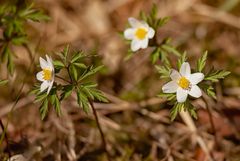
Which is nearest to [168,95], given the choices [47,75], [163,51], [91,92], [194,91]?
[194,91]

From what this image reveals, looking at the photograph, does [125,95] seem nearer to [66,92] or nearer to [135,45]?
[135,45]

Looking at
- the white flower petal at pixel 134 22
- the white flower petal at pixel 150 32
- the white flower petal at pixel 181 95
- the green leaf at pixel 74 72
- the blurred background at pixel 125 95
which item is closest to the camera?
the white flower petal at pixel 181 95

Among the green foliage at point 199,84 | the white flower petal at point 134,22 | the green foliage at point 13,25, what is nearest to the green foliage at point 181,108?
the green foliage at point 199,84

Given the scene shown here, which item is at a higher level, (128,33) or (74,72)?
(128,33)

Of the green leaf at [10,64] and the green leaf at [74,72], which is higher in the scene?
the green leaf at [10,64]

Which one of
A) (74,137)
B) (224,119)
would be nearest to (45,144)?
(74,137)

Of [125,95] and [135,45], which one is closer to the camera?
[135,45]

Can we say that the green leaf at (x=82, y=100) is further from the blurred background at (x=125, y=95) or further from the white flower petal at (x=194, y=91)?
the white flower petal at (x=194, y=91)
